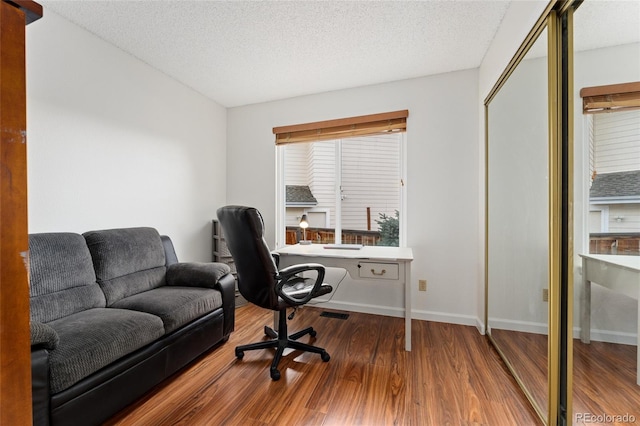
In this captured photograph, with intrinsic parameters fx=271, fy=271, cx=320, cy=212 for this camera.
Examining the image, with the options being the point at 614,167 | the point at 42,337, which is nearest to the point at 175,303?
the point at 42,337

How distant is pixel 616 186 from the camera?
974 millimetres

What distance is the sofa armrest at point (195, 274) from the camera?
2.17 m

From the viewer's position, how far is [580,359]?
116 centimetres

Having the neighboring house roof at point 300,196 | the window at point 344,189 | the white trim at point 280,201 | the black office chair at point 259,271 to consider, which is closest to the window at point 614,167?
the black office chair at point 259,271

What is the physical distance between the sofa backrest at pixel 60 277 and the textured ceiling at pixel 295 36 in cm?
156

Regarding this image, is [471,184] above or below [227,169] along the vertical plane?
below

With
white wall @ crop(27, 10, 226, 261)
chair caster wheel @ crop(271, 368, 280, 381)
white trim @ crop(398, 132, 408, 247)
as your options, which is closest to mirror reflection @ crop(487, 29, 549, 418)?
white trim @ crop(398, 132, 408, 247)

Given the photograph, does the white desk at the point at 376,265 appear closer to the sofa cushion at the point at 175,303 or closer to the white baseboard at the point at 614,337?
the sofa cushion at the point at 175,303

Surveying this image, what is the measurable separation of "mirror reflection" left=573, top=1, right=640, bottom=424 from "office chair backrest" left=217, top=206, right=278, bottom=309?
1547 millimetres

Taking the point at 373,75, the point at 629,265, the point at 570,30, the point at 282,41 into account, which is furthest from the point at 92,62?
the point at 629,265

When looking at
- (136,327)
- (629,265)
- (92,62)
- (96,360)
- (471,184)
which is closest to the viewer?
(629,265)

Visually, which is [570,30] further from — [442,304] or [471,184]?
[442,304]

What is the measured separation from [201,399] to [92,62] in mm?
2524

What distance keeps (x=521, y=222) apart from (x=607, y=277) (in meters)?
0.69
